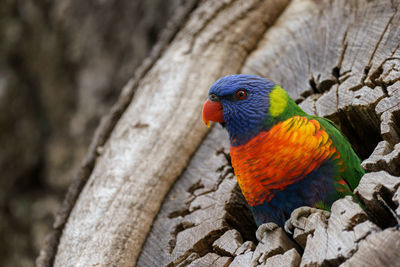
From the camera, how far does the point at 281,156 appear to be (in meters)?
1.67

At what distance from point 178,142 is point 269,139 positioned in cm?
76

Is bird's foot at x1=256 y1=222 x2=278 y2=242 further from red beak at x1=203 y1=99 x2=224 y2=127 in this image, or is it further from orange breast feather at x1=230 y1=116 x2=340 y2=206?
red beak at x1=203 y1=99 x2=224 y2=127

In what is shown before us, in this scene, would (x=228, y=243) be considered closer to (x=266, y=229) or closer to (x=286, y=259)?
(x=266, y=229)

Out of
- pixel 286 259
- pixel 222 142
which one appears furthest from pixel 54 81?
pixel 286 259

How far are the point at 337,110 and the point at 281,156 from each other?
558 millimetres

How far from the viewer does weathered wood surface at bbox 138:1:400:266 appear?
1335 millimetres

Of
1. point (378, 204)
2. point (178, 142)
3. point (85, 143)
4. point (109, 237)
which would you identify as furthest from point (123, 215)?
point (85, 143)

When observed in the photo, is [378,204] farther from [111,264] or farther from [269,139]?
[111,264]

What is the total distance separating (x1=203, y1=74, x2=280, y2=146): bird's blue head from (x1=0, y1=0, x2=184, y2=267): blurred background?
2853 mm

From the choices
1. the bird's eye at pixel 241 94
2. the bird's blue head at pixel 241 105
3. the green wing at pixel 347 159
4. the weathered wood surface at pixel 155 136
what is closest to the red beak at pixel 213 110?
the bird's blue head at pixel 241 105

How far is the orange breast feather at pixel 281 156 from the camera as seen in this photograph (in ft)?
Answer: 5.44

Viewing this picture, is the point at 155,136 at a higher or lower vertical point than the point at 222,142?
higher

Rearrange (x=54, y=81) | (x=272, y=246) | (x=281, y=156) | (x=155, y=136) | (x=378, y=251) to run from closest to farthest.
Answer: (x=378, y=251)
(x=272, y=246)
(x=281, y=156)
(x=155, y=136)
(x=54, y=81)

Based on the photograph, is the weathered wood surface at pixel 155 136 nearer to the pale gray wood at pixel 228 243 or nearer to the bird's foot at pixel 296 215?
the pale gray wood at pixel 228 243
